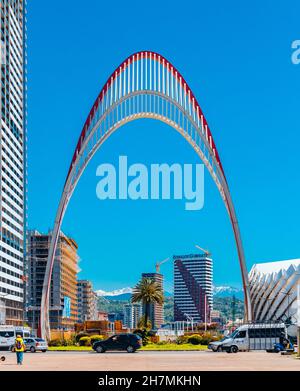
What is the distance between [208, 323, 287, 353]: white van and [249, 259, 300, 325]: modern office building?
150 ft

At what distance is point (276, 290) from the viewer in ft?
375

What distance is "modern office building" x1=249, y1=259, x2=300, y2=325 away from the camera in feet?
354

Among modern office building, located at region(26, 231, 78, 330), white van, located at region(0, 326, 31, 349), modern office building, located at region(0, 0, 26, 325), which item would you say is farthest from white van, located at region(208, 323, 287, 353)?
modern office building, located at region(26, 231, 78, 330)

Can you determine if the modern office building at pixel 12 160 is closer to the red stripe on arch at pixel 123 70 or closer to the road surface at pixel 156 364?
the red stripe on arch at pixel 123 70

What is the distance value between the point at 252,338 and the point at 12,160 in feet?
355

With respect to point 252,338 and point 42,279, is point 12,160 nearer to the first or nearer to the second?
point 42,279

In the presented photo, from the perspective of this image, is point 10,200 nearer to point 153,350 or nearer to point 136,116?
point 136,116

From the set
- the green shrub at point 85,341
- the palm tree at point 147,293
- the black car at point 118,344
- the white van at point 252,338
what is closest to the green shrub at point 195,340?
the green shrub at point 85,341

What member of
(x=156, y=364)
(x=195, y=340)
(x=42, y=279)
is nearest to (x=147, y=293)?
(x=195, y=340)

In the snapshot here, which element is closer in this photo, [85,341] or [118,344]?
[118,344]

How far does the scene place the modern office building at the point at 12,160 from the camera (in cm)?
14475

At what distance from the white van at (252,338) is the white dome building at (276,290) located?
45.6 meters
